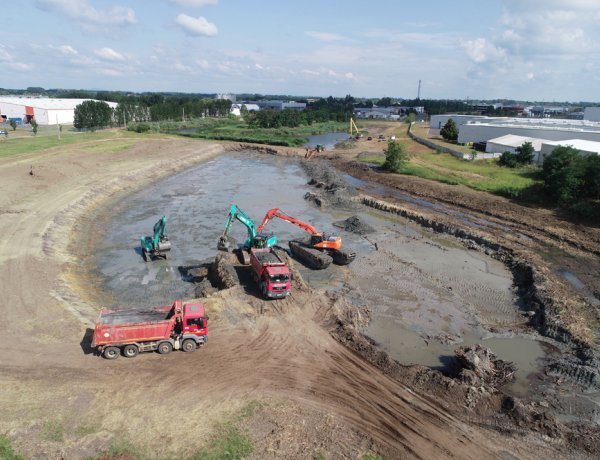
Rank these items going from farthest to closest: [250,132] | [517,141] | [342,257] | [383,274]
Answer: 1. [250,132]
2. [517,141]
3. [342,257]
4. [383,274]

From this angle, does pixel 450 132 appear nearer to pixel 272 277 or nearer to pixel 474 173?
pixel 474 173

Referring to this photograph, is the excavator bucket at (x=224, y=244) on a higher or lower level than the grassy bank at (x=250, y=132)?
lower

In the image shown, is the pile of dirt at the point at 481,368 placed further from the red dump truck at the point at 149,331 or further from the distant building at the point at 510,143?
the distant building at the point at 510,143

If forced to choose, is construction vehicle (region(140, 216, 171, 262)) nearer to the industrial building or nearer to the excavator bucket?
the excavator bucket

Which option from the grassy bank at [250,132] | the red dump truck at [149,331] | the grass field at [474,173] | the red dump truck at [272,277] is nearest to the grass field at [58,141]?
the grassy bank at [250,132]

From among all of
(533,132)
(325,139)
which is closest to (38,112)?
(325,139)

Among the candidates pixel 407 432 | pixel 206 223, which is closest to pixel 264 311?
pixel 407 432

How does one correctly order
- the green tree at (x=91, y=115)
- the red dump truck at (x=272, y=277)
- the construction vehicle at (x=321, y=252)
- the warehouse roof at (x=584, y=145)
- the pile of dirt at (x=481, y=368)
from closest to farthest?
the pile of dirt at (x=481, y=368), the red dump truck at (x=272, y=277), the construction vehicle at (x=321, y=252), the warehouse roof at (x=584, y=145), the green tree at (x=91, y=115)

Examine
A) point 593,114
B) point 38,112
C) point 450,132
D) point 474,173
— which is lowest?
point 474,173
